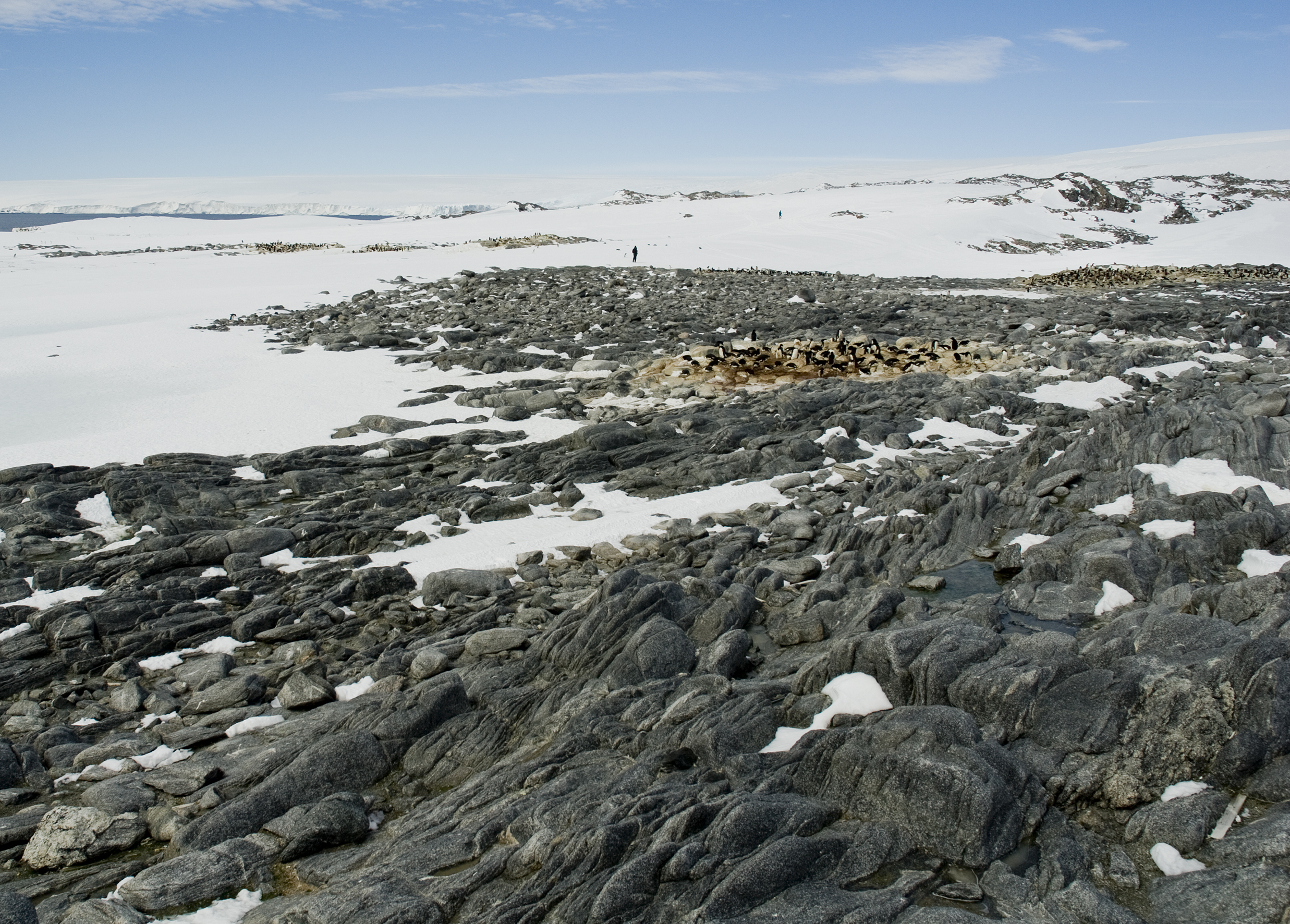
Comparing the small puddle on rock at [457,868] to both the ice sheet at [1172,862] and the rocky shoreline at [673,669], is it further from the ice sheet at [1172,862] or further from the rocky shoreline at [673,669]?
the ice sheet at [1172,862]

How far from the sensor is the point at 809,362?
24.5 metres

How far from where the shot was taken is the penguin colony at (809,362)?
936 inches

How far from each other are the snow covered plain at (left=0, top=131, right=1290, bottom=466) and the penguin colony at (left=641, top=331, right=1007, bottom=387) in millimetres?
6610

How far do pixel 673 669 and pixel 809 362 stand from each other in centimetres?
1646

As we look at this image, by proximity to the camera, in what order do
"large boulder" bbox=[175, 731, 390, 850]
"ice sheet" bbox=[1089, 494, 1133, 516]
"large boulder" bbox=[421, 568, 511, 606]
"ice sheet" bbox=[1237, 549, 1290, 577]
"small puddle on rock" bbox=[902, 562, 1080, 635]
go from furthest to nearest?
"ice sheet" bbox=[1089, 494, 1133, 516]
"large boulder" bbox=[421, 568, 511, 606]
"ice sheet" bbox=[1237, 549, 1290, 577]
"small puddle on rock" bbox=[902, 562, 1080, 635]
"large boulder" bbox=[175, 731, 390, 850]

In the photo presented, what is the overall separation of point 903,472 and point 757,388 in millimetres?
7310

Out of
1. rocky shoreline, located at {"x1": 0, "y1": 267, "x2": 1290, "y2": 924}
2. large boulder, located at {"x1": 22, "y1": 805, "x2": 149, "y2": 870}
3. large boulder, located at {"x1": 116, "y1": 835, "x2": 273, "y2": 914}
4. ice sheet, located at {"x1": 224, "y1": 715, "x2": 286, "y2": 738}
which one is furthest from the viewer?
ice sheet, located at {"x1": 224, "y1": 715, "x2": 286, "y2": 738}

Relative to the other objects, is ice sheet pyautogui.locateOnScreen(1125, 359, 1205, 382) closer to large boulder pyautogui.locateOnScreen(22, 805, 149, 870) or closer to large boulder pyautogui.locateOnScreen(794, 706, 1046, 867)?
large boulder pyautogui.locateOnScreen(794, 706, 1046, 867)

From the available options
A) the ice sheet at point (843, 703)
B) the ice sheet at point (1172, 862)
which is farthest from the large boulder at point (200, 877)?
the ice sheet at point (1172, 862)

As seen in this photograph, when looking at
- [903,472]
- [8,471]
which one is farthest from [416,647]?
[8,471]

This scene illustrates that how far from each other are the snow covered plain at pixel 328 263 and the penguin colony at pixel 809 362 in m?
6.61

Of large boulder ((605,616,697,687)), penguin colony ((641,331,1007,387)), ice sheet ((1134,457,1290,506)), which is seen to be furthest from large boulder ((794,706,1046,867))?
penguin colony ((641,331,1007,387))

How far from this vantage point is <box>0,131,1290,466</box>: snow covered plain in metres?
20.8

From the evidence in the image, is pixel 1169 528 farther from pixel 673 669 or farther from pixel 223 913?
pixel 223 913
